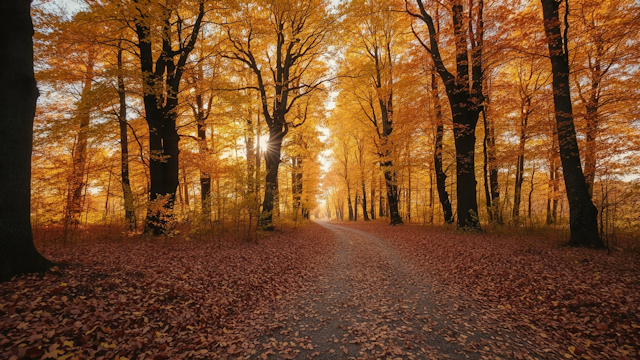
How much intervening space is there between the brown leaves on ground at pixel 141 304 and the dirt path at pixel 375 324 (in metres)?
0.65

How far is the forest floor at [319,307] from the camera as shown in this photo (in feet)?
11.9

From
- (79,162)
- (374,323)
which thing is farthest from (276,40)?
(374,323)

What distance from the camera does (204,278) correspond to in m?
6.05

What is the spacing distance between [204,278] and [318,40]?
557 inches

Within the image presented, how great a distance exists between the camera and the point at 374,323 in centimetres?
473

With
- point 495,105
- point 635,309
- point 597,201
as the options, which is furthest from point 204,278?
point 495,105

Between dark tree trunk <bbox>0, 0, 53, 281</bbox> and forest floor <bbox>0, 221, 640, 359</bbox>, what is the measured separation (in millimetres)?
526

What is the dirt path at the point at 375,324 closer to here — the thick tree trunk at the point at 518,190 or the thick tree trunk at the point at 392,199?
the thick tree trunk at the point at 518,190

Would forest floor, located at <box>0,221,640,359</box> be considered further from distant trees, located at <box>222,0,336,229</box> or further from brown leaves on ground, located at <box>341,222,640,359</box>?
distant trees, located at <box>222,0,336,229</box>

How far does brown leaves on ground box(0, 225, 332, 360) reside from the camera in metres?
3.31

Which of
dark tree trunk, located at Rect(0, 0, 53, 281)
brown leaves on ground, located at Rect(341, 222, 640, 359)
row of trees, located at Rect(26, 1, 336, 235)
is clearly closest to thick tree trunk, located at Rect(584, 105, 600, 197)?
brown leaves on ground, located at Rect(341, 222, 640, 359)

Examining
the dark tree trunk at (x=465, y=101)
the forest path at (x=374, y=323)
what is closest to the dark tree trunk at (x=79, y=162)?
the forest path at (x=374, y=323)

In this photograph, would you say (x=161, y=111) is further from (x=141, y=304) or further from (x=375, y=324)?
(x=375, y=324)

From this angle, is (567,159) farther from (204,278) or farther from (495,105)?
(204,278)
